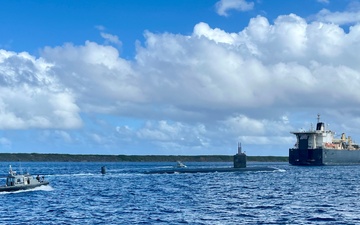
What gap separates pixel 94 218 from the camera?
193ft

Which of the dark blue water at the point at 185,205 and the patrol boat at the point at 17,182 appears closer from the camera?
the dark blue water at the point at 185,205

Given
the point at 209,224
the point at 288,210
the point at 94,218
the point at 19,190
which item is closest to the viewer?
the point at 209,224

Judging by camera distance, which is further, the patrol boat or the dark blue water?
the patrol boat

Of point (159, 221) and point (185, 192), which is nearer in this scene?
point (159, 221)

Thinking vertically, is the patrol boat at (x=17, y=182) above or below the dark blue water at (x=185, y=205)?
above

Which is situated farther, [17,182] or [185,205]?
[17,182]

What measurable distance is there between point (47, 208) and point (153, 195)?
19.4 meters

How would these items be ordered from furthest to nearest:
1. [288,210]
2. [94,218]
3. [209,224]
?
[288,210] → [94,218] → [209,224]

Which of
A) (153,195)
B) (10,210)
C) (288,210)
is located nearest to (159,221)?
(288,210)

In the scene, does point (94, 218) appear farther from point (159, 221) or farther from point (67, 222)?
point (159, 221)

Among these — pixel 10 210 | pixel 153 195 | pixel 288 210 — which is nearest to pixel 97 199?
pixel 153 195

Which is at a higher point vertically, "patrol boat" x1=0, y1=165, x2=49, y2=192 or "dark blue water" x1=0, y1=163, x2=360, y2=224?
"patrol boat" x1=0, y1=165, x2=49, y2=192

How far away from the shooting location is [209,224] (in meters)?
53.6

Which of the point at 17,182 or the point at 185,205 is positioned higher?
the point at 17,182
